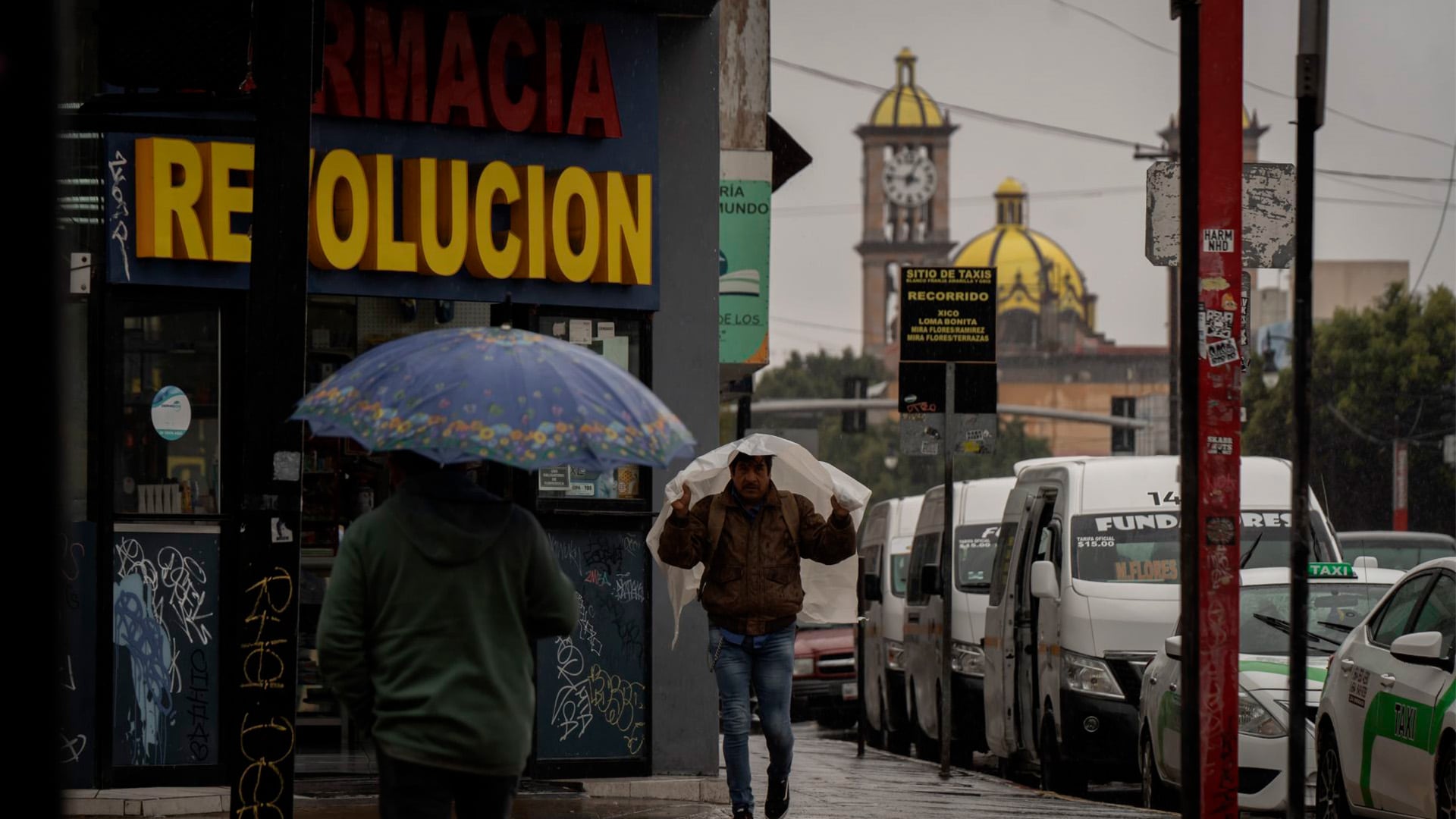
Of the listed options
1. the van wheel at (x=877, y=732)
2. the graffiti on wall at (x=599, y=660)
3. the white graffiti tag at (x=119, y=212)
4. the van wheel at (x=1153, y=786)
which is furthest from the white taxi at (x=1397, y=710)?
the van wheel at (x=877, y=732)

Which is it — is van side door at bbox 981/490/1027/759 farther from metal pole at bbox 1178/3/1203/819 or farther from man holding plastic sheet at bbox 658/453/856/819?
metal pole at bbox 1178/3/1203/819

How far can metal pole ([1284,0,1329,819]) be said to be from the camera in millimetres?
7316

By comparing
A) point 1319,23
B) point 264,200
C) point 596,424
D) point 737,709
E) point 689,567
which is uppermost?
point 1319,23

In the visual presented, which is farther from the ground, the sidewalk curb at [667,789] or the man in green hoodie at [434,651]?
the man in green hoodie at [434,651]

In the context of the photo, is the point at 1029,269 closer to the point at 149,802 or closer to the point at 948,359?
the point at 948,359

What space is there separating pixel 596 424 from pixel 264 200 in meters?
1.45

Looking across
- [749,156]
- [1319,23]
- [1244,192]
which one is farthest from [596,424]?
[749,156]

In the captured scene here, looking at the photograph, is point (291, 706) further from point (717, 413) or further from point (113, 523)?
point (717, 413)

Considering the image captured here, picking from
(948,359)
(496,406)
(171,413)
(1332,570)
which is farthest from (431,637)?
(948,359)

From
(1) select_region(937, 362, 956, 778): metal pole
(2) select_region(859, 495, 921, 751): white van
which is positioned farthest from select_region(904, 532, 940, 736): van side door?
(1) select_region(937, 362, 956, 778): metal pole

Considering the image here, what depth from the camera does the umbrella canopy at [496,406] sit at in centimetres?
539

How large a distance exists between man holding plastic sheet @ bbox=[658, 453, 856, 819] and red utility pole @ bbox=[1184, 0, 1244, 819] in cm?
170

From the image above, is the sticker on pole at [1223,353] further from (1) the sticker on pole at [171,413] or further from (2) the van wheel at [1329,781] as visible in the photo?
(1) the sticker on pole at [171,413]

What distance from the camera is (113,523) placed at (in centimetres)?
1023
